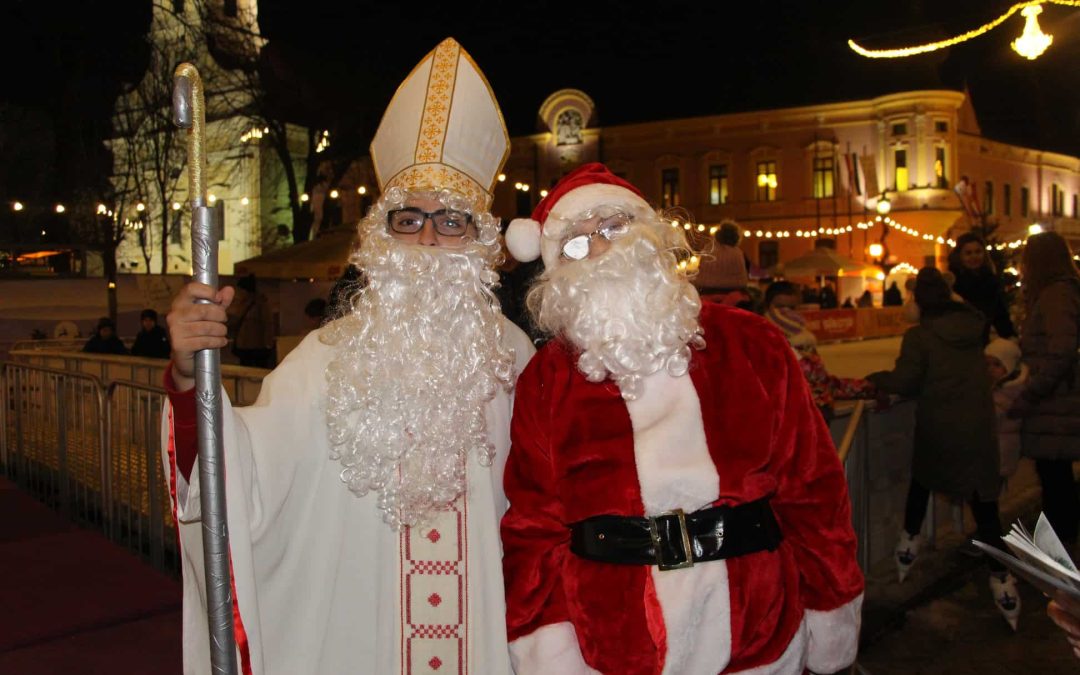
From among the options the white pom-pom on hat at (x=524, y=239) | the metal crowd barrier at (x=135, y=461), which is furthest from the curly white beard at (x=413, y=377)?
the metal crowd barrier at (x=135, y=461)

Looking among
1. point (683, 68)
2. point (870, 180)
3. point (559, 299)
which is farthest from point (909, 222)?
point (559, 299)

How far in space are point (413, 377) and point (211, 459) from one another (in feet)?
2.15

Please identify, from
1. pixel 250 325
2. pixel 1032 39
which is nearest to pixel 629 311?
pixel 1032 39

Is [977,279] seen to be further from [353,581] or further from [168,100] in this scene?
[168,100]

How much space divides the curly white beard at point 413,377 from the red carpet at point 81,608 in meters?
2.13

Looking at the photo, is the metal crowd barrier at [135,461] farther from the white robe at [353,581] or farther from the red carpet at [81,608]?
the white robe at [353,581]

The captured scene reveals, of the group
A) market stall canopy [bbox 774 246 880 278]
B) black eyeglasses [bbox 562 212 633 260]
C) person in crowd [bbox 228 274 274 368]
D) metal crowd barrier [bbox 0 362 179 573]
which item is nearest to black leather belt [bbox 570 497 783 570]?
black eyeglasses [bbox 562 212 633 260]

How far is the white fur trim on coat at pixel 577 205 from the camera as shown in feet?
7.92

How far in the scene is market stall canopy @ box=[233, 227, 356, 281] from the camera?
38.5ft

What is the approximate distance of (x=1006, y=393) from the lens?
18.9 feet

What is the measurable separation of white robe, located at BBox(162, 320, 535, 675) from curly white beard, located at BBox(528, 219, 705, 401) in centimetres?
57

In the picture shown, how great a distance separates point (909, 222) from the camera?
39.5 metres

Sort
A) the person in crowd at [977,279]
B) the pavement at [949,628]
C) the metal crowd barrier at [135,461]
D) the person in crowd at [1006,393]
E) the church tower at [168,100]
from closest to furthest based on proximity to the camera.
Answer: the pavement at [949,628]
the metal crowd barrier at [135,461]
the person in crowd at [1006,393]
the person in crowd at [977,279]
the church tower at [168,100]

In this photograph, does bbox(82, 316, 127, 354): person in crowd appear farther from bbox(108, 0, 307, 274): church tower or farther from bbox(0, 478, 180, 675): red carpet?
bbox(108, 0, 307, 274): church tower
